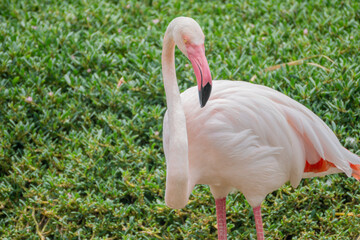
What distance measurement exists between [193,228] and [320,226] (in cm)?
87

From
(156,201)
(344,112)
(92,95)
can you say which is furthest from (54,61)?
(344,112)

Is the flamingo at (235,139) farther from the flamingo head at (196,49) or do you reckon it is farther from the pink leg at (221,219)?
the pink leg at (221,219)

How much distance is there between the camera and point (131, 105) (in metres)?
4.64

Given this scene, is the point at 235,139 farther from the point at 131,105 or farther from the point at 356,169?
the point at 131,105

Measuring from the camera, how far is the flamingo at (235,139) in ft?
9.25

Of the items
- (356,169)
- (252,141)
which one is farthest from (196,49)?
(356,169)

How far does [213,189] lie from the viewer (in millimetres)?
3357

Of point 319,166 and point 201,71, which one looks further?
point 319,166

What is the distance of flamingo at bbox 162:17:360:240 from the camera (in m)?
2.82

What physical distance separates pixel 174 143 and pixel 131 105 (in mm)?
1901

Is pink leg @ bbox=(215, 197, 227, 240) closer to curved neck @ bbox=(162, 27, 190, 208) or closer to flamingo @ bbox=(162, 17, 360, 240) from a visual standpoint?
flamingo @ bbox=(162, 17, 360, 240)

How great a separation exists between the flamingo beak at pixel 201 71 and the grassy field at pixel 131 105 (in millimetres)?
1393

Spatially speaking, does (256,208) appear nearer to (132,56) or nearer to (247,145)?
(247,145)

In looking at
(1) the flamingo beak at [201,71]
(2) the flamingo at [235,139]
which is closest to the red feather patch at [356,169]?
(2) the flamingo at [235,139]
